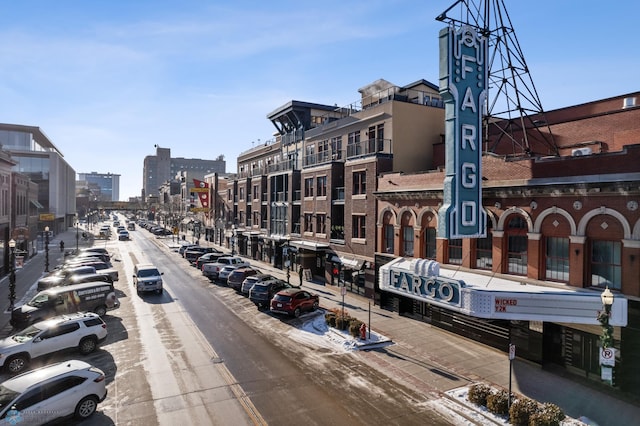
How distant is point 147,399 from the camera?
1455cm

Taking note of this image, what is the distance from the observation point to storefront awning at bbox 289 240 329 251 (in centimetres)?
3562

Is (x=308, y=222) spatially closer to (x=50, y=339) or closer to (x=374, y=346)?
(x=374, y=346)

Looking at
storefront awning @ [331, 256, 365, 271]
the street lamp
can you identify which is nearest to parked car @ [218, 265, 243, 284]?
storefront awning @ [331, 256, 365, 271]

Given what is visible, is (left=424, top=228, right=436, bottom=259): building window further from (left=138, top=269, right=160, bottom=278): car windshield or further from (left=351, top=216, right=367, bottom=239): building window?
(left=138, top=269, right=160, bottom=278): car windshield

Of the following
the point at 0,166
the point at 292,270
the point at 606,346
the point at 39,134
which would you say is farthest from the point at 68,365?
the point at 39,134

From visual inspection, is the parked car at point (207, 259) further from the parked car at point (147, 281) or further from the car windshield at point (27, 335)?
the car windshield at point (27, 335)

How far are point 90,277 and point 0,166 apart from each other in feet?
61.0

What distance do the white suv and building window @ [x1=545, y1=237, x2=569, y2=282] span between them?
70.3 feet

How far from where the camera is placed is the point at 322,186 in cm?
3722

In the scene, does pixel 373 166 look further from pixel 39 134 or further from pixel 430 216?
pixel 39 134

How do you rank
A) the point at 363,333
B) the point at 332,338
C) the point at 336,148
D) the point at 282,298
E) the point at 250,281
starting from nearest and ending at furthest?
the point at 363,333, the point at 332,338, the point at 282,298, the point at 250,281, the point at 336,148

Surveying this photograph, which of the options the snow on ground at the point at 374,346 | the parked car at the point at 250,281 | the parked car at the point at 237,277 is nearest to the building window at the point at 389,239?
the snow on ground at the point at 374,346

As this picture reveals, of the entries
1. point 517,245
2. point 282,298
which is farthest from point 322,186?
point 517,245

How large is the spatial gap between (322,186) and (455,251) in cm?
1639
